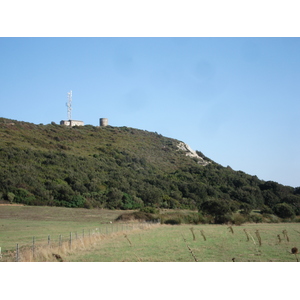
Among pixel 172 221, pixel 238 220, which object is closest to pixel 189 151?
pixel 238 220

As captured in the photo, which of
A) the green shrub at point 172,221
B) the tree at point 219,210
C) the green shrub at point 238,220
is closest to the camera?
the green shrub at point 172,221

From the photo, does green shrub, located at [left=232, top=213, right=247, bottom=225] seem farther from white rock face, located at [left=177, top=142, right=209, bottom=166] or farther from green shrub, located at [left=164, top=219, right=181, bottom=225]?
white rock face, located at [left=177, top=142, right=209, bottom=166]

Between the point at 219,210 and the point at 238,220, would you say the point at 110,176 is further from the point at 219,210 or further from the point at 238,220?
the point at 238,220

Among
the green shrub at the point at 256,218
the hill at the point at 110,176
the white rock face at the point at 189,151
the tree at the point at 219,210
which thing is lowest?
the green shrub at the point at 256,218

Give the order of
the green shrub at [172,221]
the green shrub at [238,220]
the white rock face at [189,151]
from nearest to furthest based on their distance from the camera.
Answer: the green shrub at [172,221], the green shrub at [238,220], the white rock face at [189,151]

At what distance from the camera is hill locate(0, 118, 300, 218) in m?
53.5

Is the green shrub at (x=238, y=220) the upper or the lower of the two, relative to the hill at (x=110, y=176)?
lower

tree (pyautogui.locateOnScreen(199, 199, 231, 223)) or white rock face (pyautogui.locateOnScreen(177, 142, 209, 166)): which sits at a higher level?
white rock face (pyautogui.locateOnScreen(177, 142, 209, 166))

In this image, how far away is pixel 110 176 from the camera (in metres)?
66.5

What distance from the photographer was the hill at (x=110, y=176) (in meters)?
53.5

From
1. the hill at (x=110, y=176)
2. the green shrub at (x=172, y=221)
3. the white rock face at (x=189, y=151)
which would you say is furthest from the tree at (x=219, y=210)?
the white rock face at (x=189, y=151)

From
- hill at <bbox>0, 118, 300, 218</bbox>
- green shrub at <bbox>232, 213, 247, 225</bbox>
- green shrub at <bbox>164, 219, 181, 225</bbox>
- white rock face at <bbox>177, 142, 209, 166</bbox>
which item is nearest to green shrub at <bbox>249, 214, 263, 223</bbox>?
hill at <bbox>0, 118, 300, 218</bbox>

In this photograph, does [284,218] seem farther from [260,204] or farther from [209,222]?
[260,204]

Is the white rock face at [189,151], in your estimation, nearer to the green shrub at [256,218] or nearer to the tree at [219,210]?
the green shrub at [256,218]
